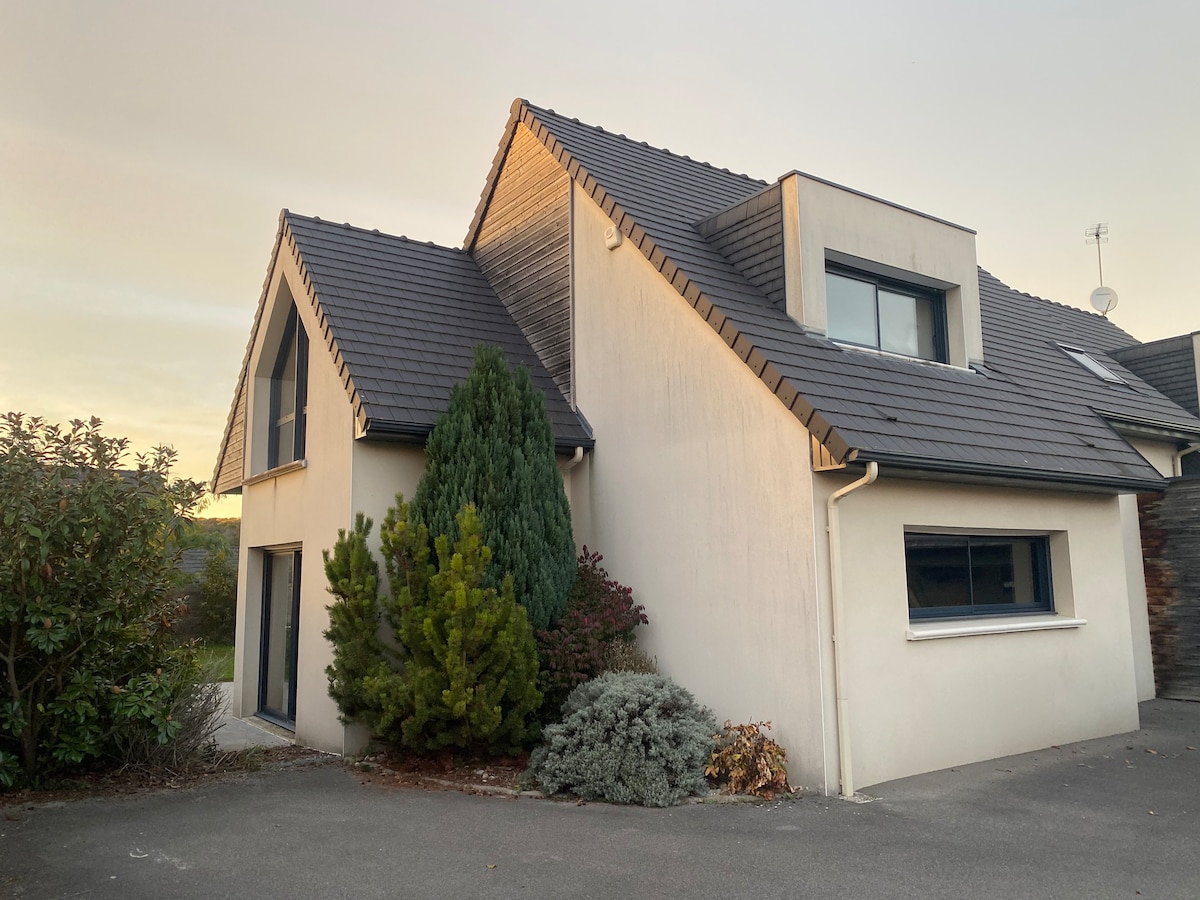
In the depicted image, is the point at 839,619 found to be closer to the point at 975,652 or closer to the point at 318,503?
the point at 975,652

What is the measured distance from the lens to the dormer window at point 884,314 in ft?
32.9

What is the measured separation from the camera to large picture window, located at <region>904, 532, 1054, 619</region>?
28.7ft

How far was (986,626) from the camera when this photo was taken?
28.9 feet

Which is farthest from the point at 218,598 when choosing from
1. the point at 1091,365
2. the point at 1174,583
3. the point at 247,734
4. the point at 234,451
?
the point at 1174,583

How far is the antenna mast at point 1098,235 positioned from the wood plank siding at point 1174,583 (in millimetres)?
10485

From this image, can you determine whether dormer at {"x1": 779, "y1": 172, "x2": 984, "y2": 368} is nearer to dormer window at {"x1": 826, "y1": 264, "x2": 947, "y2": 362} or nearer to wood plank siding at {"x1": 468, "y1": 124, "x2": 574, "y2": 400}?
dormer window at {"x1": 826, "y1": 264, "x2": 947, "y2": 362}

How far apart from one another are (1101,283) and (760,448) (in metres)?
17.2

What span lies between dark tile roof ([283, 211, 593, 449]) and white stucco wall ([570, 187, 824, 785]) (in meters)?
0.89

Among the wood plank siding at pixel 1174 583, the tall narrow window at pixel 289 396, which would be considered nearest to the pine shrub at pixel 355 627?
the tall narrow window at pixel 289 396

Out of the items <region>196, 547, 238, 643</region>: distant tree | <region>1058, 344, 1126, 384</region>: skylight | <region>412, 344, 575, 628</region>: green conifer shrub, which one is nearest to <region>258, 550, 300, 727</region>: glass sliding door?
<region>412, 344, 575, 628</region>: green conifer shrub

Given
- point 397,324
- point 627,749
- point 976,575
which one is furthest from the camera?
point 397,324

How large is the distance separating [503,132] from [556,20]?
1838 millimetres

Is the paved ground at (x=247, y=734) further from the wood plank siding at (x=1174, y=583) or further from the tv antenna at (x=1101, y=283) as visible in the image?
the tv antenna at (x=1101, y=283)

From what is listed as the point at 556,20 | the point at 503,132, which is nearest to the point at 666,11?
the point at 556,20
